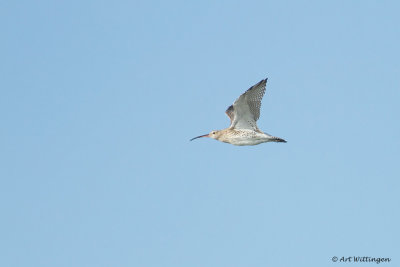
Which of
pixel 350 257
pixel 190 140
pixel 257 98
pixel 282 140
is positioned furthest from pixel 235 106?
pixel 350 257

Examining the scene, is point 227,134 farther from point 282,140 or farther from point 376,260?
point 376,260

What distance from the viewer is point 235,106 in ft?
58.9

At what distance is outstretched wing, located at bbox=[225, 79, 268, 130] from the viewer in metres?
17.6

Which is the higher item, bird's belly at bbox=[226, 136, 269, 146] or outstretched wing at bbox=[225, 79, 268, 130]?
outstretched wing at bbox=[225, 79, 268, 130]

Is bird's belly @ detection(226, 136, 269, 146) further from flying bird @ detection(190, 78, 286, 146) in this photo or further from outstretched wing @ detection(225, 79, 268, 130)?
outstretched wing @ detection(225, 79, 268, 130)

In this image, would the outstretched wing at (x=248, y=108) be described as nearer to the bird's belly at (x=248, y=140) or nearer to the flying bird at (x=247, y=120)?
the flying bird at (x=247, y=120)

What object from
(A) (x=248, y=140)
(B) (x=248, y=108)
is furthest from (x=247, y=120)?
(A) (x=248, y=140)

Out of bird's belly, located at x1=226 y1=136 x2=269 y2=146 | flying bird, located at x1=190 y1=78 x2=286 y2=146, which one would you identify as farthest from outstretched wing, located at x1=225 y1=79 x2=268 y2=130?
bird's belly, located at x1=226 y1=136 x2=269 y2=146

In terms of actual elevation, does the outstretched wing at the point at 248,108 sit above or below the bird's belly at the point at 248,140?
above

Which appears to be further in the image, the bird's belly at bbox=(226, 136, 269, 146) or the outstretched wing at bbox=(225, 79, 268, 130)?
the bird's belly at bbox=(226, 136, 269, 146)

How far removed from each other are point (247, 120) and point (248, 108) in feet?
2.00

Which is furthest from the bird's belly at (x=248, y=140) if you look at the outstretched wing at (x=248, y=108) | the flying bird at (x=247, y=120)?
the outstretched wing at (x=248, y=108)

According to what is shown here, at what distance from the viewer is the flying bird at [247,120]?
1766 centimetres

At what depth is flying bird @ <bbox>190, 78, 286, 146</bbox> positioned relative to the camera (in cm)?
1766
